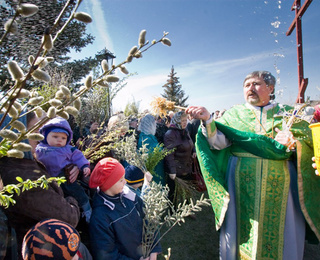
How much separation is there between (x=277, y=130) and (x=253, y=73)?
700 mm

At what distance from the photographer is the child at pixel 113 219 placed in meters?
1.65

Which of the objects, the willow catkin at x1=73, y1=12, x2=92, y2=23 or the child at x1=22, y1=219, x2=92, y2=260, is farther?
the child at x1=22, y1=219, x2=92, y2=260

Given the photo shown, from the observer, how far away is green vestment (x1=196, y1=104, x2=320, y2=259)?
211cm

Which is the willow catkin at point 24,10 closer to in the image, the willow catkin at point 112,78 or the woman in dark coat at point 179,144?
the willow catkin at point 112,78

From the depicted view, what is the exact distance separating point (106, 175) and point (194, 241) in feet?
7.89

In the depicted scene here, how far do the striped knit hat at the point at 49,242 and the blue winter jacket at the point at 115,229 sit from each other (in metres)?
0.56

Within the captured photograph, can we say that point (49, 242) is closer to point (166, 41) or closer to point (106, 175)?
point (106, 175)

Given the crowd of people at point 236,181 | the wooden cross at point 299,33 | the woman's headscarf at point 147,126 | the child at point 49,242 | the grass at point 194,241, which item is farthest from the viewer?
the woman's headscarf at point 147,126

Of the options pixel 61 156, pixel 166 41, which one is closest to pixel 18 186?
pixel 166 41

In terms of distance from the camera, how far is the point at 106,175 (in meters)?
1.79

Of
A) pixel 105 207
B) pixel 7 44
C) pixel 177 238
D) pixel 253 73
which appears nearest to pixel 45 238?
pixel 105 207

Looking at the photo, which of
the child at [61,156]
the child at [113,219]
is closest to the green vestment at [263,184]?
the child at [113,219]

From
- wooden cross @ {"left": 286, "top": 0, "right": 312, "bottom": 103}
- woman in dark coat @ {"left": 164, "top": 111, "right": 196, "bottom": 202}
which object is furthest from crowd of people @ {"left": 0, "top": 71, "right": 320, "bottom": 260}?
woman in dark coat @ {"left": 164, "top": 111, "right": 196, "bottom": 202}

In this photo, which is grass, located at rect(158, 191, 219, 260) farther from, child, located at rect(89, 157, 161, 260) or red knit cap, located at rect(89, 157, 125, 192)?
red knit cap, located at rect(89, 157, 125, 192)
